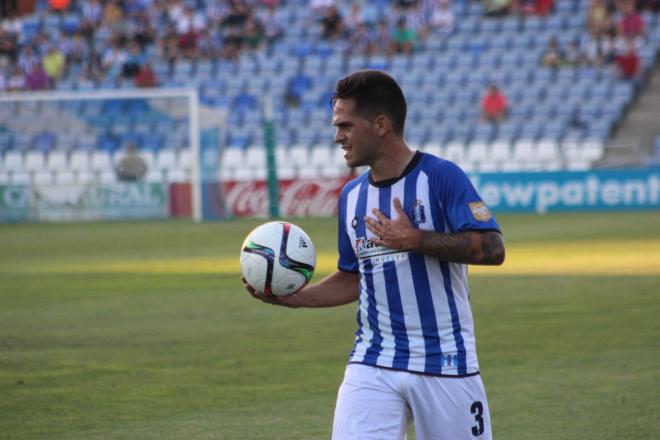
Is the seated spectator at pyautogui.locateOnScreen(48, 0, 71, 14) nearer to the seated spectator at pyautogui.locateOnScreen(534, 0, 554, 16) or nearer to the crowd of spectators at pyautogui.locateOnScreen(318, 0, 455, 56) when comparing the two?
the crowd of spectators at pyautogui.locateOnScreen(318, 0, 455, 56)

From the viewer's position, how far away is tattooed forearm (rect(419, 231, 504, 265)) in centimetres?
480

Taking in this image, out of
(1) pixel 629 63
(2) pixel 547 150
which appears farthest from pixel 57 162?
(1) pixel 629 63

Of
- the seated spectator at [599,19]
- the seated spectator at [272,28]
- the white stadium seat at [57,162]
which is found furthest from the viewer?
the seated spectator at [272,28]

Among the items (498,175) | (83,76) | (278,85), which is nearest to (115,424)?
(498,175)

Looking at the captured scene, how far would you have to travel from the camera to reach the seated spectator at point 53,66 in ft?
128

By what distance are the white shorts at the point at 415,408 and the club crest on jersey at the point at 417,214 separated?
598 mm

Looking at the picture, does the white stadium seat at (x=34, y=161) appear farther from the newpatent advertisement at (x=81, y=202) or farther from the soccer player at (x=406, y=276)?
the soccer player at (x=406, y=276)

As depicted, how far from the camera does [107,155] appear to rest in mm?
33344

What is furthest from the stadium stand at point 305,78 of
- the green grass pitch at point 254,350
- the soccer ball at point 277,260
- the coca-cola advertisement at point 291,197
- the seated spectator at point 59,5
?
the soccer ball at point 277,260

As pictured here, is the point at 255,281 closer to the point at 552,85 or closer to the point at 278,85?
the point at 552,85

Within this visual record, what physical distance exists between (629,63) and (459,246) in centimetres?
2993

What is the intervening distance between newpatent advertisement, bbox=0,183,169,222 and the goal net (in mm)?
26

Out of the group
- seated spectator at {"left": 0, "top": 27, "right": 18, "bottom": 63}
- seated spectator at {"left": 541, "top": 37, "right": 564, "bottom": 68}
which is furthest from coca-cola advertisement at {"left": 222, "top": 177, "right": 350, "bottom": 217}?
seated spectator at {"left": 0, "top": 27, "right": 18, "bottom": 63}

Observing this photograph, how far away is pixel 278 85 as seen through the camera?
37.5 meters
